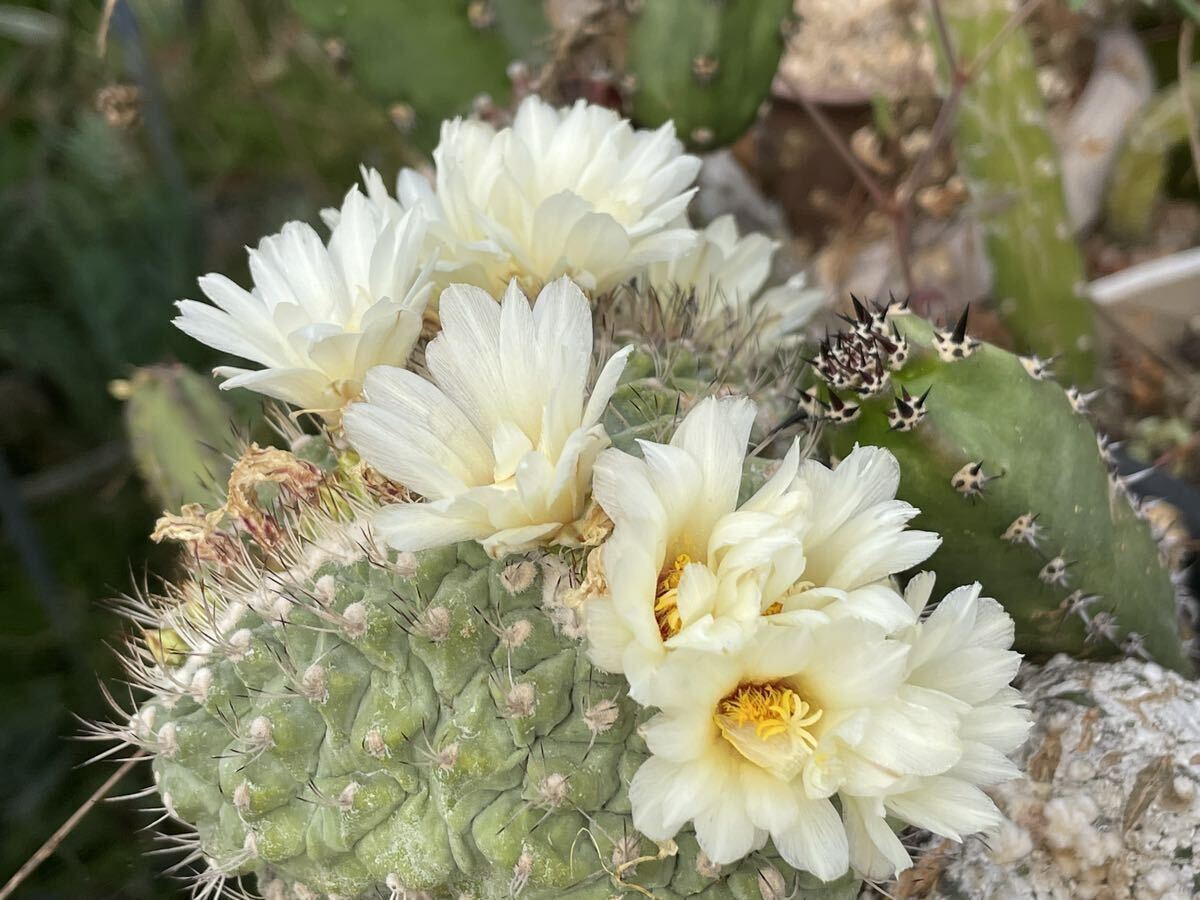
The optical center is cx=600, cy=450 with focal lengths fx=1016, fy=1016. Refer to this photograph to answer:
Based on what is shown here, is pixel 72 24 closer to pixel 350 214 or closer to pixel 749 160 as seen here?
pixel 749 160

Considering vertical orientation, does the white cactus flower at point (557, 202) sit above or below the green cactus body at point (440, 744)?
above

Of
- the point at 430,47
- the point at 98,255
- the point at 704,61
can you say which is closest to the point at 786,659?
the point at 704,61

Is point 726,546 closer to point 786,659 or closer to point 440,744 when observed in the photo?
point 786,659

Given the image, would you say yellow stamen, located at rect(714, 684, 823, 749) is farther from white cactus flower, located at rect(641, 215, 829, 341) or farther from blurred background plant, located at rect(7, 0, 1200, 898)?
blurred background plant, located at rect(7, 0, 1200, 898)

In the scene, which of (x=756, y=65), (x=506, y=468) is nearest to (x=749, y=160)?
(x=756, y=65)

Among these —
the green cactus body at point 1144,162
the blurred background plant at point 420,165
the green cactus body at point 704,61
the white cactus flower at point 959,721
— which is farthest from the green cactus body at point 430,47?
the green cactus body at point 1144,162

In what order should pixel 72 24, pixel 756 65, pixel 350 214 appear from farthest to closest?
pixel 72 24, pixel 756 65, pixel 350 214

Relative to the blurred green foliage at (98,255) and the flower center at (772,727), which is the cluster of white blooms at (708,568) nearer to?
the flower center at (772,727)
